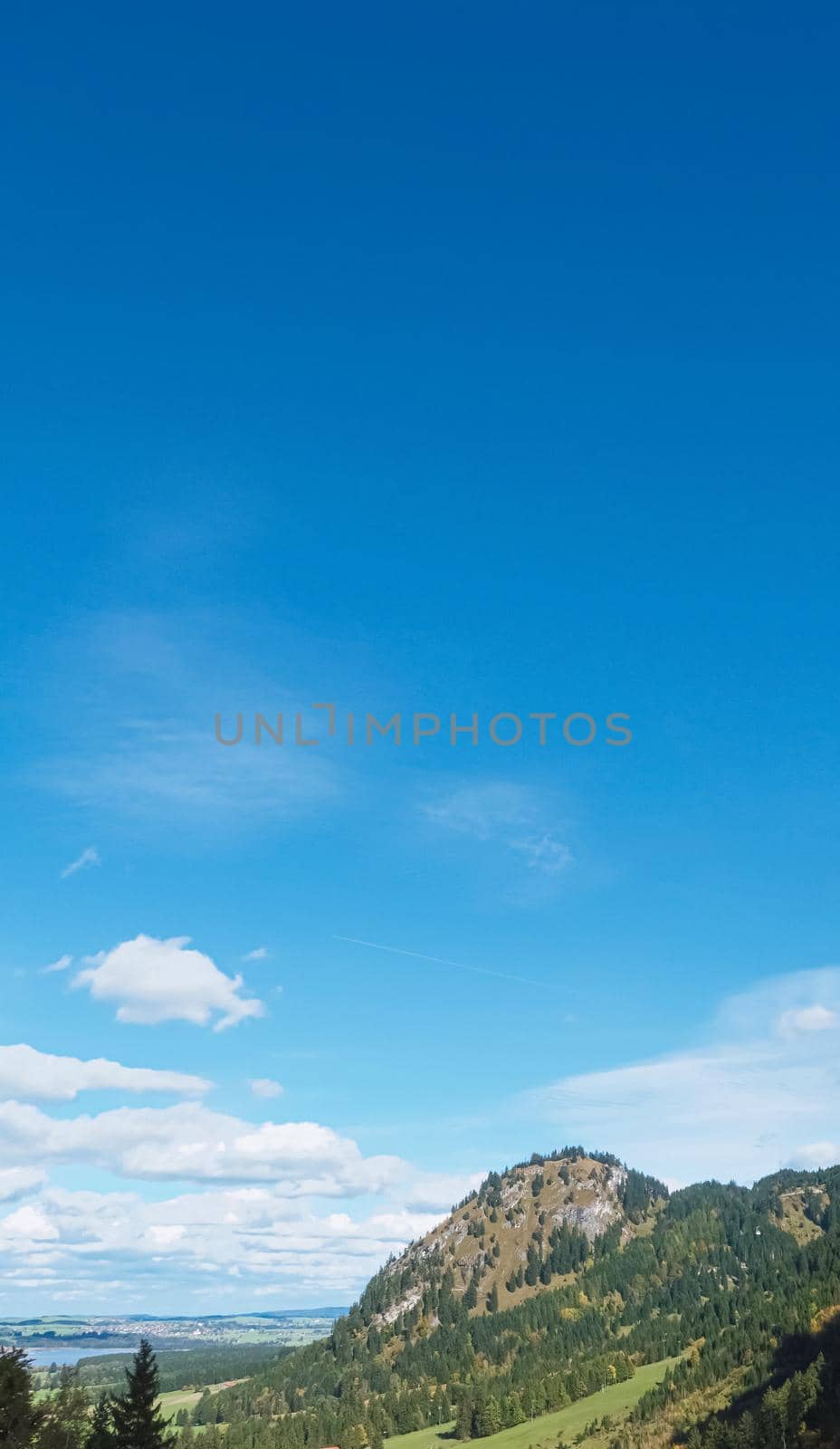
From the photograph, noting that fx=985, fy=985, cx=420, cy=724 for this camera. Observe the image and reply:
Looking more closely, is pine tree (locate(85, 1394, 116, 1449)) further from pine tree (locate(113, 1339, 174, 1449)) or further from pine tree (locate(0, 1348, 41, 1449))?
pine tree (locate(0, 1348, 41, 1449))

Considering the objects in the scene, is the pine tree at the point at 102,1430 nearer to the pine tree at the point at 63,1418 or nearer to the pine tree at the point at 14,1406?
the pine tree at the point at 63,1418

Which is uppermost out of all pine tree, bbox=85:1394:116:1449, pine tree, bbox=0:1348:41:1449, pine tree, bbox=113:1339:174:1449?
pine tree, bbox=0:1348:41:1449

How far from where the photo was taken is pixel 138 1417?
95125 millimetres

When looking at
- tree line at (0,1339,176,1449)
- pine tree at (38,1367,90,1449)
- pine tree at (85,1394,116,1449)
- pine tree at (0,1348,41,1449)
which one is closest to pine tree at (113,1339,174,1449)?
tree line at (0,1339,176,1449)

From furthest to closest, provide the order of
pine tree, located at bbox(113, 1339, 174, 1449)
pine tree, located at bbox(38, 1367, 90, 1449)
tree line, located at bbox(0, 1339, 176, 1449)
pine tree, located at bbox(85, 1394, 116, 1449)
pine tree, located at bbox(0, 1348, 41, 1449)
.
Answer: pine tree, located at bbox(38, 1367, 90, 1449) → pine tree, located at bbox(85, 1394, 116, 1449) → pine tree, located at bbox(113, 1339, 174, 1449) → tree line, located at bbox(0, 1339, 176, 1449) → pine tree, located at bbox(0, 1348, 41, 1449)

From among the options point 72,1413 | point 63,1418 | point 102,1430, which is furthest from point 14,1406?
point 102,1430

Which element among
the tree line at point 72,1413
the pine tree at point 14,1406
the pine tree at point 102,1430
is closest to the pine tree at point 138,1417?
the tree line at point 72,1413

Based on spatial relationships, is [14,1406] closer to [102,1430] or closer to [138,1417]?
[138,1417]

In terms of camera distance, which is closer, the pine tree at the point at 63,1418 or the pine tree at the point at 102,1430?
the pine tree at the point at 102,1430

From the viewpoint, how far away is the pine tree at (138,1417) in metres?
93.6

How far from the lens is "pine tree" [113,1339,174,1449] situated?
307 ft

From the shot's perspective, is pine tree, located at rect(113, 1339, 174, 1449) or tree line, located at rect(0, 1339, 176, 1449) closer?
tree line, located at rect(0, 1339, 176, 1449)

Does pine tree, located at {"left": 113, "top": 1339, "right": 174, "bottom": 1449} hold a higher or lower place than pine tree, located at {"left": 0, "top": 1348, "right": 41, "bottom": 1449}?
lower

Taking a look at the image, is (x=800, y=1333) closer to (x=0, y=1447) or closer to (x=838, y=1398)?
(x=838, y=1398)
